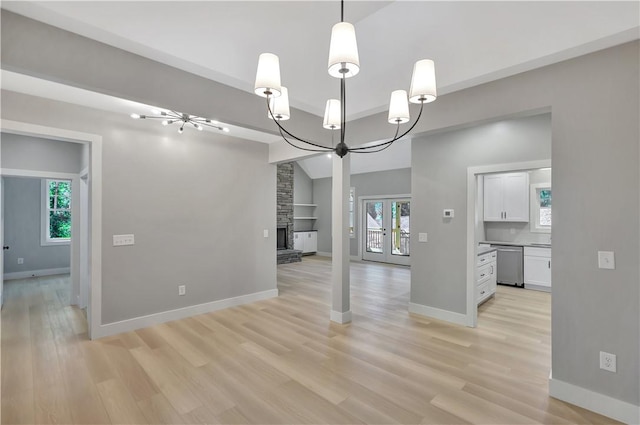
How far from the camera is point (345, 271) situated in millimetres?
4027

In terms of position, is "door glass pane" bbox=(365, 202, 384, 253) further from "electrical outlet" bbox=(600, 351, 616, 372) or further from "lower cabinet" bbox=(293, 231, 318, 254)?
"electrical outlet" bbox=(600, 351, 616, 372)

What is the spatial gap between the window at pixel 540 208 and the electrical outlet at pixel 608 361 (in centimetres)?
456

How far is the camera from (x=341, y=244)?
401cm

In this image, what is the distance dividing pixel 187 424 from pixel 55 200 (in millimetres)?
7787

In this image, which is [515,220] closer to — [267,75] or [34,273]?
[267,75]

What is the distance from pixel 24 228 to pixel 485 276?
31.5ft

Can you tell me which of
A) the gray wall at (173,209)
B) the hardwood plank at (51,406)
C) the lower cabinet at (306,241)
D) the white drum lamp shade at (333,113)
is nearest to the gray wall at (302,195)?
the lower cabinet at (306,241)

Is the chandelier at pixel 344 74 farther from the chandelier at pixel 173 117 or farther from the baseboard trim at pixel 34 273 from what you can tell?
the baseboard trim at pixel 34 273

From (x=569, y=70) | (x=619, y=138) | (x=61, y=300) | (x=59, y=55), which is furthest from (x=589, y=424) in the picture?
(x=61, y=300)

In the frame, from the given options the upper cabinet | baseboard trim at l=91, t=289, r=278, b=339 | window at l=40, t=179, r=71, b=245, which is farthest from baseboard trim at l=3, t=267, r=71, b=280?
the upper cabinet

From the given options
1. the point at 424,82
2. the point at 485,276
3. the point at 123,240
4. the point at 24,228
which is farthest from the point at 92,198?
the point at 485,276

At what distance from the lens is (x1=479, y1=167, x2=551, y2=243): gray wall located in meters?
5.97

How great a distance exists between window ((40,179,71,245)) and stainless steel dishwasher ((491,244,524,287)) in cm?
980

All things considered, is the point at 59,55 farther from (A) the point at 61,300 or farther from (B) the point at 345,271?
(A) the point at 61,300
